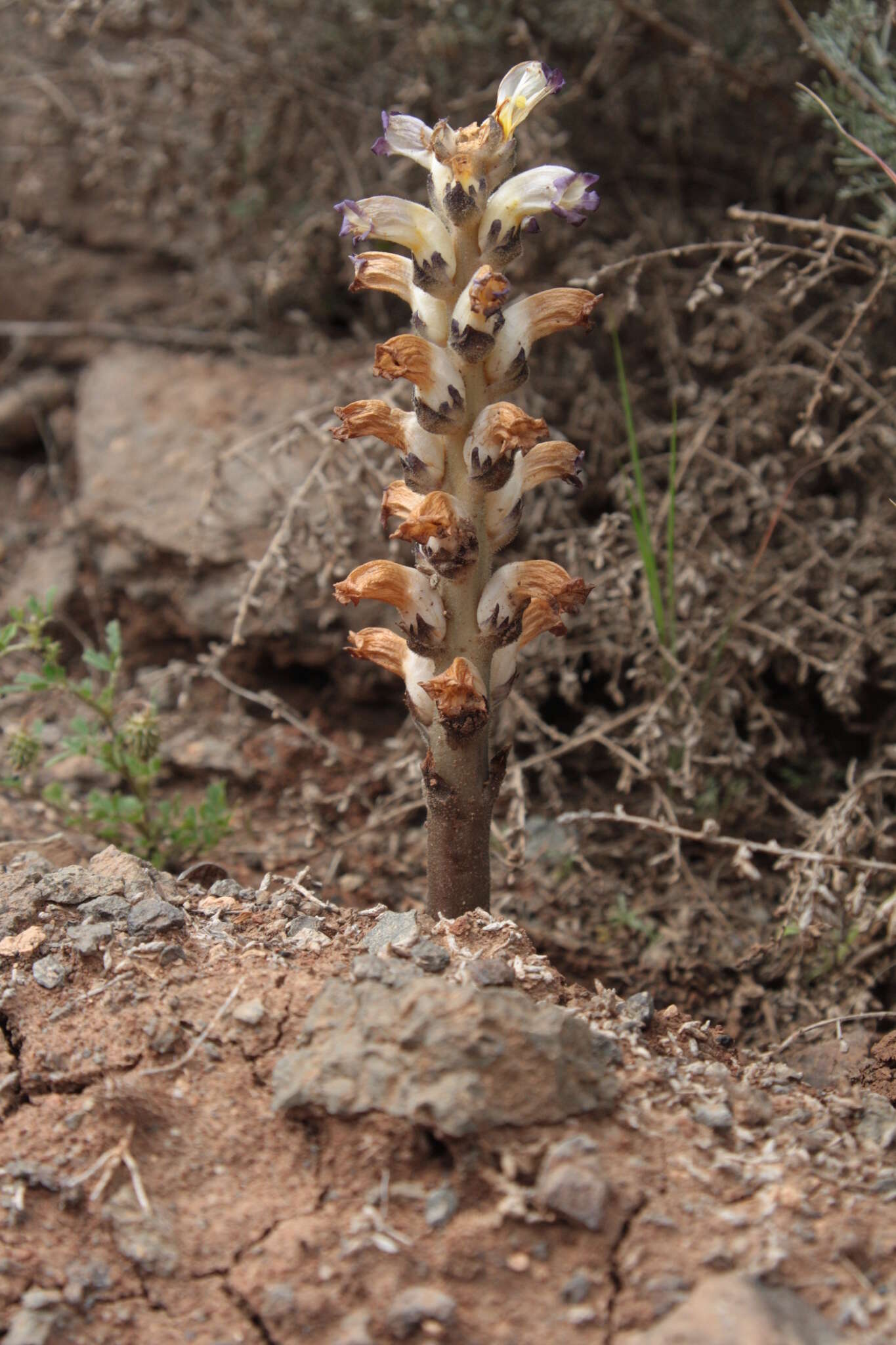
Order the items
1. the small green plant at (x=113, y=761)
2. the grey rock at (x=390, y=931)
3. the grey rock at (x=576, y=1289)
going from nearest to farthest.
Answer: the grey rock at (x=576, y=1289), the grey rock at (x=390, y=931), the small green plant at (x=113, y=761)

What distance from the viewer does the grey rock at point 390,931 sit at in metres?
2.35

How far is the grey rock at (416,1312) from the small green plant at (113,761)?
5.29ft

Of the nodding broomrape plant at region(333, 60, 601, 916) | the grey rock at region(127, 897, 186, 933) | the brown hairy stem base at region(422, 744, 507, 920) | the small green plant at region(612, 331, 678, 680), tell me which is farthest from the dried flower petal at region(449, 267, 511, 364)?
the grey rock at region(127, 897, 186, 933)

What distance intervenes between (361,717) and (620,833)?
3.19 feet

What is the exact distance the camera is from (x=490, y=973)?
7.00ft

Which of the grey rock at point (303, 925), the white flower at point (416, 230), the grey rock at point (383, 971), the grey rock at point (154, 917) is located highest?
the white flower at point (416, 230)

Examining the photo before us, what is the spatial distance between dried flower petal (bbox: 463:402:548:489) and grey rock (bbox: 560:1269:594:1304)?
1.33 metres

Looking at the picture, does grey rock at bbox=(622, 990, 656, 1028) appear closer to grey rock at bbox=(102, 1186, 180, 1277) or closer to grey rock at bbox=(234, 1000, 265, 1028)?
grey rock at bbox=(234, 1000, 265, 1028)

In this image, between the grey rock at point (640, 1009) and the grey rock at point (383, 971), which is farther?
the grey rock at point (640, 1009)

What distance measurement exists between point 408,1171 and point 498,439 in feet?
4.08

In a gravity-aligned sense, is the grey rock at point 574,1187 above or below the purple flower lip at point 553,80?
below

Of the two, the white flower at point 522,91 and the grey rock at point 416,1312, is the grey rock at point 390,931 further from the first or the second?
the white flower at point 522,91

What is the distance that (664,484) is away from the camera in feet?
13.0

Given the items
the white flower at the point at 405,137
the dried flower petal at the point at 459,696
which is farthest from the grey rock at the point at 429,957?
the white flower at the point at 405,137
